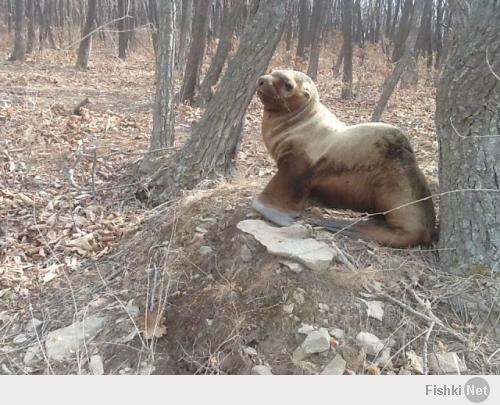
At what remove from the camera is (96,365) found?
287 centimetres

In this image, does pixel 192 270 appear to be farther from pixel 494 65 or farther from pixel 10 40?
pixel 10 40

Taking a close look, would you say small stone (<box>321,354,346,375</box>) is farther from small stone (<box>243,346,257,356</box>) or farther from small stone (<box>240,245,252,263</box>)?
small stone (<box>240,245,252,263</box>)

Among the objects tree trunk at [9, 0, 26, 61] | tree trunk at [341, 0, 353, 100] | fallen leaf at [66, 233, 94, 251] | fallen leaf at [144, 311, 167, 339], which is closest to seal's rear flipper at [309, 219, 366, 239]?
fallen leaf at [144, 311, 167, 339]

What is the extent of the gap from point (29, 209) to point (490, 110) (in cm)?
393

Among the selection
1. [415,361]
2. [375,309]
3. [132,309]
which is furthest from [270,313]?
[132,309]

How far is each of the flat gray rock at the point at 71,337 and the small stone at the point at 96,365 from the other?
11 centimetres

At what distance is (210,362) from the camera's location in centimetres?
273

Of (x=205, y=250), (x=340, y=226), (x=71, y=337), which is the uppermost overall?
(x=340, y=226)

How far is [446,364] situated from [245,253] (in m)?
1.32

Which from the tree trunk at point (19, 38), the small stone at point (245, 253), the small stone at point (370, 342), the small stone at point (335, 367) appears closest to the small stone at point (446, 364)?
the small stone at point (370, 342)

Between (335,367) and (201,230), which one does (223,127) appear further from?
(335,367)

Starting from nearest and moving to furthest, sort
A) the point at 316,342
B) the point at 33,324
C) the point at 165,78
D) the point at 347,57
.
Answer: the point at 316,342, the point at 33,324, the point at 165,78, the point at 347,57

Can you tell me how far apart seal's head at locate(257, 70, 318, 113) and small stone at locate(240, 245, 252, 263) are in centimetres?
104

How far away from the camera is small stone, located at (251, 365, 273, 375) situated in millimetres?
2602
